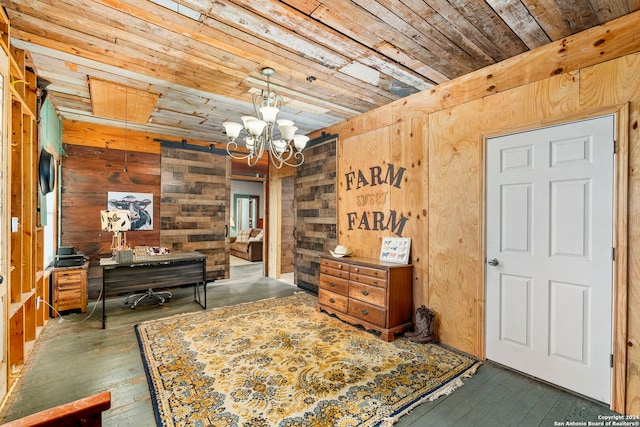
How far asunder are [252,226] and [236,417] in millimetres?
9557

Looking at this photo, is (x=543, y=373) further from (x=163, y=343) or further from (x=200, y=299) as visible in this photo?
(x=200, y=299)

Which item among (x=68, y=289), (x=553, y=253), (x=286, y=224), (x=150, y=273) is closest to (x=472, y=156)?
(x=553, y=253)

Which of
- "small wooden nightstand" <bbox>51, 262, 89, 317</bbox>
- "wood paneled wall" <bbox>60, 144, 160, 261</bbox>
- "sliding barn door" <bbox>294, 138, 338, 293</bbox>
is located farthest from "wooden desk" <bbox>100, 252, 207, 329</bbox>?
"sliding barn door" <bbox>294, 138, 338, 293</bbox>

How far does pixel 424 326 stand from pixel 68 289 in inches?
177

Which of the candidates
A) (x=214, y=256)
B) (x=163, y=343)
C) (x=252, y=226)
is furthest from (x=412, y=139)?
(x=252, y=226)

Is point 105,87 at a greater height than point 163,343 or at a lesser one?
greater

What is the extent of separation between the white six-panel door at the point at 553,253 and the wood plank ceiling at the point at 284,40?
0.84 meters

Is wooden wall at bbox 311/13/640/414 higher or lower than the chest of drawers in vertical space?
higher

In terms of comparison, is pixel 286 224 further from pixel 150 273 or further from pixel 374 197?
pixel 150 273

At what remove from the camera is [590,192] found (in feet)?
7.31

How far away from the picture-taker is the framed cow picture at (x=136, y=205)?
4.97 meters

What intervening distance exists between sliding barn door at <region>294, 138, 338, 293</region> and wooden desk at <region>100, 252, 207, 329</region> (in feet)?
5.86

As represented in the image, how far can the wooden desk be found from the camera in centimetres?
363

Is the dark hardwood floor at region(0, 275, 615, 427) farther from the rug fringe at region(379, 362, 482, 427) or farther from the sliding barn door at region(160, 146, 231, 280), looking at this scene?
the sliding barn door at region(160, 146, 231, 280)
